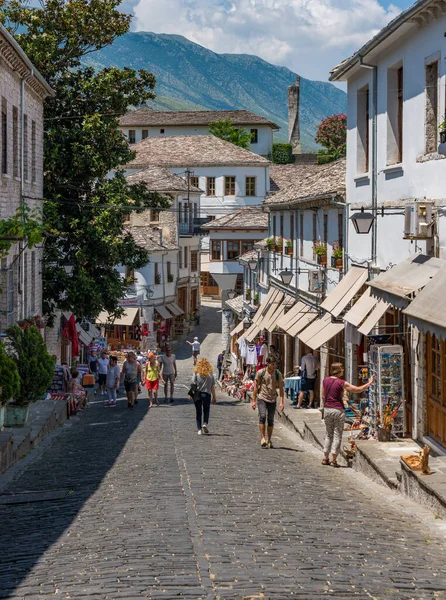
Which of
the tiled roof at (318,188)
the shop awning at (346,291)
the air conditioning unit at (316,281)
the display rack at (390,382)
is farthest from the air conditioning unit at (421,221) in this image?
the air conditioning unit at (316,281)

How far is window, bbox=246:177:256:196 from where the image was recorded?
82.1 meters

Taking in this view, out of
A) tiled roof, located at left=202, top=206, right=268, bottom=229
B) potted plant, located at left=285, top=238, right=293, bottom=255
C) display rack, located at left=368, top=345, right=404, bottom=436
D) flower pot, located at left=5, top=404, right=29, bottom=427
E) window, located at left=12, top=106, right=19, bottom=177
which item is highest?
tiled roof, located at left=202, top=206, right=268, bottom=229

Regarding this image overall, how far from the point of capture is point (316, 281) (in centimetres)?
2823

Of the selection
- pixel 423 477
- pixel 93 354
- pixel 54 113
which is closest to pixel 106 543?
pixel 423 477

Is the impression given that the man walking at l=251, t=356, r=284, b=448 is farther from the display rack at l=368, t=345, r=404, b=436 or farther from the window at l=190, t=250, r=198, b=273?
the window at l=190, t=250, r=198, b=273

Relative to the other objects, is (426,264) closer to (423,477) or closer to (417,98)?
(417,98)

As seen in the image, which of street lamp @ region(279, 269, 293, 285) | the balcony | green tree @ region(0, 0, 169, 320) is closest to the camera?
green tree @ region(0, 0, 169, 320)

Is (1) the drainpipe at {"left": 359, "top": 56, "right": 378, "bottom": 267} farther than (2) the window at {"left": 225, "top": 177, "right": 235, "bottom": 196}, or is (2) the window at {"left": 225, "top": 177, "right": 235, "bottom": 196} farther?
(2) the window at {"left": 225, "top": 177, "right": 235, "bottom": 196}

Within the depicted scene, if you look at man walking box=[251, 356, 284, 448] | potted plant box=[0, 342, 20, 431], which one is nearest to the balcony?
man walking box=[251, 356, 284, 448]

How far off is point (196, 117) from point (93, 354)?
5686 centimetres

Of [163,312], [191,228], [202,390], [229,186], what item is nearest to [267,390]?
[202,390]

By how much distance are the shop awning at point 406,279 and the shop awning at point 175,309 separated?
4565 centimetres

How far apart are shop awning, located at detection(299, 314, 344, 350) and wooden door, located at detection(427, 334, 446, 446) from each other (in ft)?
18.2

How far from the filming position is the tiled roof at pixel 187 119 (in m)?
94.8
